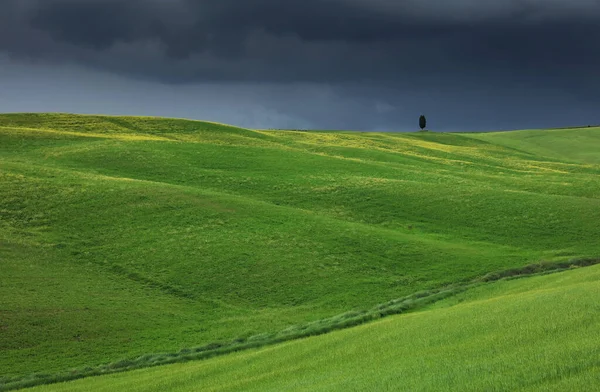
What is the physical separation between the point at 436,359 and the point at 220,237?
2722cm

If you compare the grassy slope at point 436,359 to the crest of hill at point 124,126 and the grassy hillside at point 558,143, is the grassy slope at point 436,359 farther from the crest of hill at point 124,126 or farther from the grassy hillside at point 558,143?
the grassy hillside at point 558,143

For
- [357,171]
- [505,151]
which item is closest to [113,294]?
[357,171]

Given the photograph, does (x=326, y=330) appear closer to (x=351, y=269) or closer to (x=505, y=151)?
(x=351, y=269)

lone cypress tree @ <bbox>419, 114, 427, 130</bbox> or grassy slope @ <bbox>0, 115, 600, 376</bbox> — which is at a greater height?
lone cypress tree @ <bbox>419, 114, 427, 130</bbox>

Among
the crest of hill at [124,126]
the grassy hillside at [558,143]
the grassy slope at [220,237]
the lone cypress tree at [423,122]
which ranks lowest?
the grassy slope at [220,237]

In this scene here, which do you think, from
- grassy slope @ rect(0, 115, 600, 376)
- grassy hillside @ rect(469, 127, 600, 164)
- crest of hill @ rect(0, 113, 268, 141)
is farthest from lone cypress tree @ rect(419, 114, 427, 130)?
grassy slope @ rect(0, 115, 600, 376)

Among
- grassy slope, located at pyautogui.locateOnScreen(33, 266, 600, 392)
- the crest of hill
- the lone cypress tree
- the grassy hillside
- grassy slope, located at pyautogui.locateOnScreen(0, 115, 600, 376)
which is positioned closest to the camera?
grassy slope, located at pyautogui.locateOnScreen(33, 266, 600, 392)

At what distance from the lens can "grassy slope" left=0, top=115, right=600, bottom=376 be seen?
2973 cm

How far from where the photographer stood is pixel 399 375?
13992 mm

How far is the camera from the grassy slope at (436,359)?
12008mm

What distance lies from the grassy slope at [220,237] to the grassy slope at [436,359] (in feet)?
22.3

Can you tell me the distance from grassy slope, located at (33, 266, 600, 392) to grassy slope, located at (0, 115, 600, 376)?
6.79 m

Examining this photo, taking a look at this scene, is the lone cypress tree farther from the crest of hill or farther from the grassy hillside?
the crest of hill

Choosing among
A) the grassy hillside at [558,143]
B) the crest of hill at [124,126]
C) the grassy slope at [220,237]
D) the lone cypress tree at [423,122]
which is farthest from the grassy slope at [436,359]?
the lone cypress tree at [423,122]
